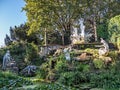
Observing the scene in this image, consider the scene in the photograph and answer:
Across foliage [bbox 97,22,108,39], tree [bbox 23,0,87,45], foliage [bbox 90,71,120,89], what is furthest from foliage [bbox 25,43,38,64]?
tree [bbox 23,0,87,45]

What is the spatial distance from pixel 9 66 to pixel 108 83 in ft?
32.1

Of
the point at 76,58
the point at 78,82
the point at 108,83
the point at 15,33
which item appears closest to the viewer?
the point at 108,83

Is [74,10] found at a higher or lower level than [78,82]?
higher

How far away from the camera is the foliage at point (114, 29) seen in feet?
96.5

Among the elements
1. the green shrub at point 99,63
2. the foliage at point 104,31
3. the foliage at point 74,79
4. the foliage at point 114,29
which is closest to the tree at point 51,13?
the foliage at point 104,31

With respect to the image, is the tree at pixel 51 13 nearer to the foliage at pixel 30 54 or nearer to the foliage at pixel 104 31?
the foliage at pixel 104 31

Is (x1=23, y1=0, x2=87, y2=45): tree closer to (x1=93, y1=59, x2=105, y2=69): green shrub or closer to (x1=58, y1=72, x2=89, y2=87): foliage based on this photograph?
(x1=93, y1=59, x2=105, y2=69): green shrub

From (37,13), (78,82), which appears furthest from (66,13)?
(78,82)

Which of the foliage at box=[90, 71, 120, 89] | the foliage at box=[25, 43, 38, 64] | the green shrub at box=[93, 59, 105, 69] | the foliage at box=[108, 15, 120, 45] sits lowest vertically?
the foliage at box=[90, 71, 120, 89]

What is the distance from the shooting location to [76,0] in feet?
134

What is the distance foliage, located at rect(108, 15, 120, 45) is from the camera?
96.5 ft

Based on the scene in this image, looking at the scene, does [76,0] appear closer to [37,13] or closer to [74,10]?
[74,10]

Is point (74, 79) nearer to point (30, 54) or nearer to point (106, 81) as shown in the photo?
point (106, 81)

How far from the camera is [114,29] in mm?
30438
